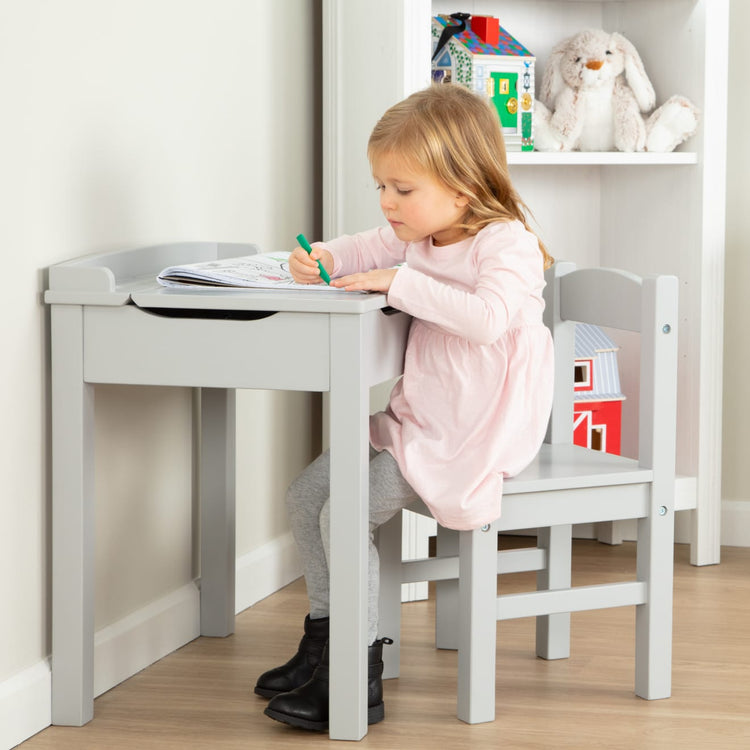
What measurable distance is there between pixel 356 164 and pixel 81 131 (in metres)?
0.69

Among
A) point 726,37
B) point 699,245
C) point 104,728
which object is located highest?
point 726,37

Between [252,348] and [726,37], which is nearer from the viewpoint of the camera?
[252,348]

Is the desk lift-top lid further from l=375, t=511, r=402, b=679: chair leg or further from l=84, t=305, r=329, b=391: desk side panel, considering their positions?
l=375, t=511, r=402, b=679: chair leg

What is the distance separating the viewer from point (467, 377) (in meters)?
1.54

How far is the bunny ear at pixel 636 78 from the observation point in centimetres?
238

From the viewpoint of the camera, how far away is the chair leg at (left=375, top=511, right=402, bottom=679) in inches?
67.7

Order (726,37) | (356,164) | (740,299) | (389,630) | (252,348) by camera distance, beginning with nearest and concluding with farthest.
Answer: (252,348)
(389,630)
(356,164)
(726,37)
(740,299)

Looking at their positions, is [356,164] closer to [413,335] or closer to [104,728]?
[413,335]

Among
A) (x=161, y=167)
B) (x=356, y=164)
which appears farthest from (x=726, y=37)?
(x=161, y=167)

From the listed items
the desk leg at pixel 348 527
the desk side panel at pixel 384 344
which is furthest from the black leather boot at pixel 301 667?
the desk side panel at pixel 384 344

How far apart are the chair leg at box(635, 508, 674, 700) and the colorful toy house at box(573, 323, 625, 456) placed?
750mm

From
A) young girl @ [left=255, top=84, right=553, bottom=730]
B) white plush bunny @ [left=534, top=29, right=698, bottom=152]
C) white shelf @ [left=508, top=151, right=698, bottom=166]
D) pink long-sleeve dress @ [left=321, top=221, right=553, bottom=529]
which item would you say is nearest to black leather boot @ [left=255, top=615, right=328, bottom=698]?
young girl @ [left=255, top=84, right=553, bottom=730]

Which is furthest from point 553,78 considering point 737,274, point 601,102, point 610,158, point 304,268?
point 304,268

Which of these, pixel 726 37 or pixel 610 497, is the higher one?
pixel 726 37
